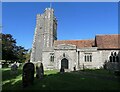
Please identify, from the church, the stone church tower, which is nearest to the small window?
the church

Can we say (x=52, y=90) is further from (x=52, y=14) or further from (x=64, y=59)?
(x=52, y=14)

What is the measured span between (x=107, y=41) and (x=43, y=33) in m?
14.6

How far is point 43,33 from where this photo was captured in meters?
49.7

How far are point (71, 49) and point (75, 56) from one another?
1.48m

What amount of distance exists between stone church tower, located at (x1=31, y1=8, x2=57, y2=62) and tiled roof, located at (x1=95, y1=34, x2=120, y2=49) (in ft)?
34.4

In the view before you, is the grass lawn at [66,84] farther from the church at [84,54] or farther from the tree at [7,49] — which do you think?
the tree at [7,49]

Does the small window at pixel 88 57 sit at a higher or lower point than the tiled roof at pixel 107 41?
lower

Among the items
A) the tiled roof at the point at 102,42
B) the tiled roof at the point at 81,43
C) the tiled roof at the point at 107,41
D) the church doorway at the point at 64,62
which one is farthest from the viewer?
the tiled roof at the point at 81,43

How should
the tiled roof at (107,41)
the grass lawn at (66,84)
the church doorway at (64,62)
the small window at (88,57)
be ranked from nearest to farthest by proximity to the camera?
the grass lawn at (66,84) < the tiled roof at (107,41) < the small window at (88,57) < the church doorway at (64,62)

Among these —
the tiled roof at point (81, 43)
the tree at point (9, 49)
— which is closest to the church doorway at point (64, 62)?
the tiled roof at point (81, 43)

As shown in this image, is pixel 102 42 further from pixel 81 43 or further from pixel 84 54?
pixel 81 43

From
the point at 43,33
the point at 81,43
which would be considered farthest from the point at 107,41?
the point at 43,33

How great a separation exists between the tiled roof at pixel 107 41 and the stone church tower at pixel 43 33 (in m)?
10.5

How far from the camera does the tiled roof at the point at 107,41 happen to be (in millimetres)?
40906
